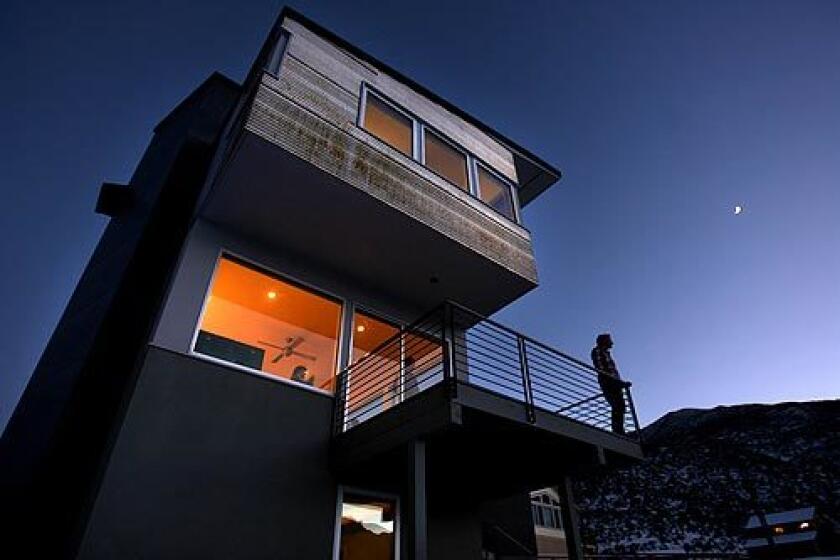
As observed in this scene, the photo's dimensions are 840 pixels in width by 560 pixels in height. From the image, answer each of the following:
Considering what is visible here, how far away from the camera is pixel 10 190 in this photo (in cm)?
8312

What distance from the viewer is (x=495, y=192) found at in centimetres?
925

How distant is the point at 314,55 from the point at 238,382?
4.96 metres

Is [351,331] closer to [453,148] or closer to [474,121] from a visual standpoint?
[453,148]

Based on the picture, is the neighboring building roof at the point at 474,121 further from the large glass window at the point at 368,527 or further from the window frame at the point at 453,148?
the large glass window at the point at 368,527

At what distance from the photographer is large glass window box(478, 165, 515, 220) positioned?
9055 mm

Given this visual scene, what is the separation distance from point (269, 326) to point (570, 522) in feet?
15.9

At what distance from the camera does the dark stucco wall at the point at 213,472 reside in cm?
460

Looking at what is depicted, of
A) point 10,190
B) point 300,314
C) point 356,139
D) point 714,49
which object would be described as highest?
point 10,190

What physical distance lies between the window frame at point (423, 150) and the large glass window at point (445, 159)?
0.05m

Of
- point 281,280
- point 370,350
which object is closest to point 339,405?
point 370,350

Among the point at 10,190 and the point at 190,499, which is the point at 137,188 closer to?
the point at 190,499

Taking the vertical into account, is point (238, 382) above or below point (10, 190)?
below

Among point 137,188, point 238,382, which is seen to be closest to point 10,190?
point 137,188

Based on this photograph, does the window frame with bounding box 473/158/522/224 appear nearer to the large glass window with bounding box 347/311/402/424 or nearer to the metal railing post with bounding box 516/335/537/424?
the large glass window with bounding box 347/311/402/424
